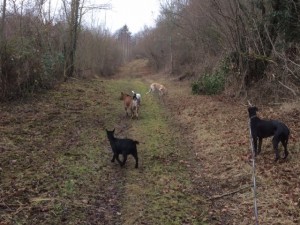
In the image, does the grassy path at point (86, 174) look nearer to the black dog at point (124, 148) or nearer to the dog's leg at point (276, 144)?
the black dog at point (124, 148)

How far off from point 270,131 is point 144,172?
10.4 feet

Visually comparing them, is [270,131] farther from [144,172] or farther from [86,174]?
[86,174]

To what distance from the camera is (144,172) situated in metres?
8.83

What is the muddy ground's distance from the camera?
6.68 m

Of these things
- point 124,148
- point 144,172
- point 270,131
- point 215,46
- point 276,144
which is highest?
point 215,46

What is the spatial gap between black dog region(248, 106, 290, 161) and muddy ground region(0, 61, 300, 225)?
1.37 feet

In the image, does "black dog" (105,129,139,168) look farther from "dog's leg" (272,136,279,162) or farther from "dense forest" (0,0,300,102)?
"dense forest" (0,0,300,102)

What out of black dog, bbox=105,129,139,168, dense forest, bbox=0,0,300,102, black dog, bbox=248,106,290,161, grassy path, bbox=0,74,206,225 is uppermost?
dense forest, bbox=0,0,300,102

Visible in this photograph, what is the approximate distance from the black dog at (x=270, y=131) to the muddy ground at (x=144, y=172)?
417 millimetres

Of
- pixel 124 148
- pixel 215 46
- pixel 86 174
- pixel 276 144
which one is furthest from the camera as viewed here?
pixel 215 46

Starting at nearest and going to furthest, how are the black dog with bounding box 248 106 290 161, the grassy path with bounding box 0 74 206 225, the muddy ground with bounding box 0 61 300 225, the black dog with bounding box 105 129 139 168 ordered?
the grassy path with bounding box 0 74 206 225, the muddy ground with bounding box 0 61 300 225, the black dog with bounding box 248 106 290 161, the black dog with bounding box 105 129 139 168

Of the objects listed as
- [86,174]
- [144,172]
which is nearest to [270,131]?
[144,172]

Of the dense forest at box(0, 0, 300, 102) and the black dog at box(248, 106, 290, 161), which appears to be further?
the dense forest at box(0, 0, 300, 102)

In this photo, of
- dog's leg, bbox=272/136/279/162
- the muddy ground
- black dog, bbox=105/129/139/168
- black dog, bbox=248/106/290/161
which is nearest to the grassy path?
the muddy ground
